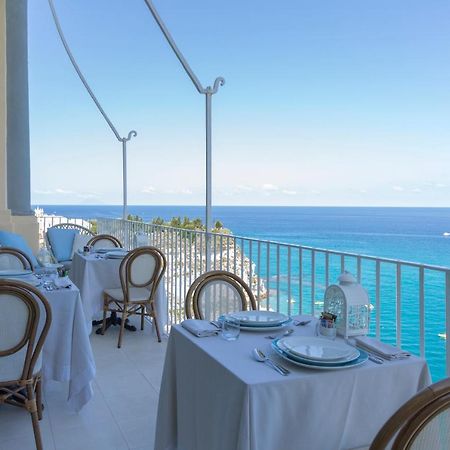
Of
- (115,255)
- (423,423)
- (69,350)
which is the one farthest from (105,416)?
(423,423)

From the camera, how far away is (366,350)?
171cm

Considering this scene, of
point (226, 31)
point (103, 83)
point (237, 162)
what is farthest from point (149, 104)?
point (237, 162)

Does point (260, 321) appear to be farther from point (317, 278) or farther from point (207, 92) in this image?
point (207, 92)

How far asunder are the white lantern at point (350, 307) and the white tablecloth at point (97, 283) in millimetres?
2956

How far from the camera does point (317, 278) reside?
3.52 meters

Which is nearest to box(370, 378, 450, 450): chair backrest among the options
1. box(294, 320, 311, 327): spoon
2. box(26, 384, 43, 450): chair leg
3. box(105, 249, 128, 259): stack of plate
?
box(294, 320, 311, 327): spoon

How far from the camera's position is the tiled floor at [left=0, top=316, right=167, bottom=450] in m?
2.54

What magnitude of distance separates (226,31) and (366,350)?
1747cm

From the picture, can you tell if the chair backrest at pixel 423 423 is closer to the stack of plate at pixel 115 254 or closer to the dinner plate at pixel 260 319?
the dinner plate at pixel 260 319

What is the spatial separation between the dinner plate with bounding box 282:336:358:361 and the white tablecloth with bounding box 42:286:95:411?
1.58 m

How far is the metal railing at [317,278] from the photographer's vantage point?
2.24 m

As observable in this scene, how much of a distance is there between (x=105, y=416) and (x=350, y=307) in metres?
1.77

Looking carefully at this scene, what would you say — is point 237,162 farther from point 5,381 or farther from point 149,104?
point 5,381

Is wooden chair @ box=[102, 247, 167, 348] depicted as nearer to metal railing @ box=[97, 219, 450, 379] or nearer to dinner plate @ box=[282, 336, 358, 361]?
metal railing @ box=[97, 219, 450, 379]
